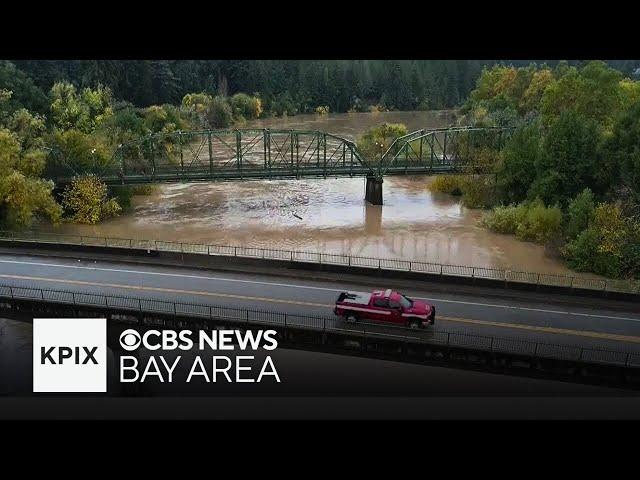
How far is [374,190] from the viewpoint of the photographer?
1740 inches

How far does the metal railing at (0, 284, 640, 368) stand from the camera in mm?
16078

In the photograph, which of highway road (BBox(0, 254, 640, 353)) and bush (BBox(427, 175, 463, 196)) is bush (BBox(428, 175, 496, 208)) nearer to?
bush (BBox(427, 175, 463, 196))

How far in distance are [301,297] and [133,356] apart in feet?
17.1

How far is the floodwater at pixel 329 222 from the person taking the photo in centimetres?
3462

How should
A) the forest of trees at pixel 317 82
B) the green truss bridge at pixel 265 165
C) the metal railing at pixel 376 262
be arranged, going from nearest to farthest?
the metal railing at pixel 376 262 → the green truss bridge at pixel 265 165 → the forest of trees at pixel 317 82

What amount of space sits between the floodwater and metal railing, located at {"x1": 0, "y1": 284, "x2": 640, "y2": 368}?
1556cm

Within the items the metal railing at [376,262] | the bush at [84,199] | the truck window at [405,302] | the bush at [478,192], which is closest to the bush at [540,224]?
the metal railing at [376,262]

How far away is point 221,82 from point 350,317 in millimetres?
77778

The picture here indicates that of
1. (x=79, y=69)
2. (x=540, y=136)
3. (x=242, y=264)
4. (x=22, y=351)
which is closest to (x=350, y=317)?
(x=242, y=264)

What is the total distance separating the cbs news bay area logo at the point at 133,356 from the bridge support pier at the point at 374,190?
26855 millimetres

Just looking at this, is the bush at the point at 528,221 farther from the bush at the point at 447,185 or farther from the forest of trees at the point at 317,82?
the forest of trees at the point at 317,82

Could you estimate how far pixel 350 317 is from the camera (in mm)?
17719

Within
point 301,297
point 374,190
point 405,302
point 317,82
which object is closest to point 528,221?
point 374,190

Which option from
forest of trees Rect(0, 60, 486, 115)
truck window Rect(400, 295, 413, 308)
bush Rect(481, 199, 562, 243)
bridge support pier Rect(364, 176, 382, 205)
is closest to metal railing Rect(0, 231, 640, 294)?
bush Rect(481, 199, 562, 243)
